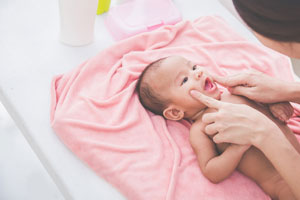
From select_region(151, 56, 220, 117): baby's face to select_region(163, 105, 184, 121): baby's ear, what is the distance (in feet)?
0.06

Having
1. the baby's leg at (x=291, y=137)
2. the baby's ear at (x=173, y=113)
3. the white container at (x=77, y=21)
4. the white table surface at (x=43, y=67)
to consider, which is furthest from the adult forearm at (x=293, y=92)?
the white container at (x=77, y=21)

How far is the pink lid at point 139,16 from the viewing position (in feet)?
5.79

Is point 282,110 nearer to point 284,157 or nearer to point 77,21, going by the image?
point 284,157

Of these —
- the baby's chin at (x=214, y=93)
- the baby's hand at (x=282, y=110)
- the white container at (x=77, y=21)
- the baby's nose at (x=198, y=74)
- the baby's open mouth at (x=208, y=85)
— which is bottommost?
the baby's hand at (x=282, y=110)

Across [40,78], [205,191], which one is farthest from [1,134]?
[205,191]

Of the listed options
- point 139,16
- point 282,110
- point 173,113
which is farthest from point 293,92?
point 139,16

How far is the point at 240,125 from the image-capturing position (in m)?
1.16

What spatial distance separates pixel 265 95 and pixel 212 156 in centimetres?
27

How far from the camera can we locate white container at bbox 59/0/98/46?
1.61 m

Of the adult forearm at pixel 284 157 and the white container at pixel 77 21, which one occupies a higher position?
the white container at pixel 77 21

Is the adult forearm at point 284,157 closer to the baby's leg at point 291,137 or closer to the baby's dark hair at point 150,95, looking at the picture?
the baby's leg at point 291,137

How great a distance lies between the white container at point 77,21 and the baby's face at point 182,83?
0.43 metres

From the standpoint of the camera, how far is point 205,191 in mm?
1286

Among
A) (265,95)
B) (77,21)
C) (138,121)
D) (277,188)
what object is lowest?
(277,188)
